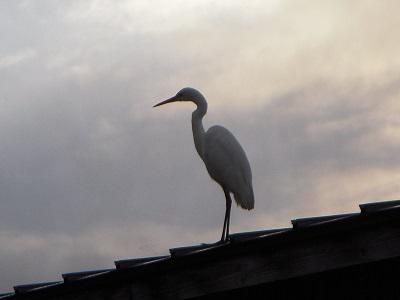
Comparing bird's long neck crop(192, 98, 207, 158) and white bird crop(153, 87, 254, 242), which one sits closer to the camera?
white bird crop(153, 87, 254, 242)

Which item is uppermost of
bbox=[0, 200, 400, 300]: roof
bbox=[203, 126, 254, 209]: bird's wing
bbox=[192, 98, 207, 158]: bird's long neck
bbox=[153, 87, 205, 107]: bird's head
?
bbox=[153, 87, 205, 107]: bird's head

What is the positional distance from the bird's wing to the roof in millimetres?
5621

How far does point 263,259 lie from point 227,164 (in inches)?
253

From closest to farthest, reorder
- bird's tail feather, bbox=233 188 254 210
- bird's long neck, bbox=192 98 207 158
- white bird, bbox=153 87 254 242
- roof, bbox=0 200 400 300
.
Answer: roof, bbox=0 200 400 300 < bird's tail feather, bbox=233 188 254 210 < white bird, bbox=153 87 254 242 < bird's long neck, bbox=192 98 207 158

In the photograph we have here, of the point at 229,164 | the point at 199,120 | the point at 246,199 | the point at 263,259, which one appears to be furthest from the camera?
the point at 199,120

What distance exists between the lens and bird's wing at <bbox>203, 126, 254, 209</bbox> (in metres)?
11.2

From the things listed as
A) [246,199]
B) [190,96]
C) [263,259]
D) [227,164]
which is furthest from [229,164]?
[263,259]

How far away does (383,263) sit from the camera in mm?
5082

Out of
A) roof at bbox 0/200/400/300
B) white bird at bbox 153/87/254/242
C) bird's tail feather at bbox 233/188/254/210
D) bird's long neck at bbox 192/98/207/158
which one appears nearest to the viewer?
roof at bbox 0/200/400/300

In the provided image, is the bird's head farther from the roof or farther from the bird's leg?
the roof

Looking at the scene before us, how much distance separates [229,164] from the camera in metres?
11.3

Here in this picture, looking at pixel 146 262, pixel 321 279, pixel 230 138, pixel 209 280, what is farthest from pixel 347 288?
pixel 230 138

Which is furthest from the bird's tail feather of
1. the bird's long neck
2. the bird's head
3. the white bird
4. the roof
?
the roof

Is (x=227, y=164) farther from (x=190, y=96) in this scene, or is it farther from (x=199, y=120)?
(x=190, y=96)
